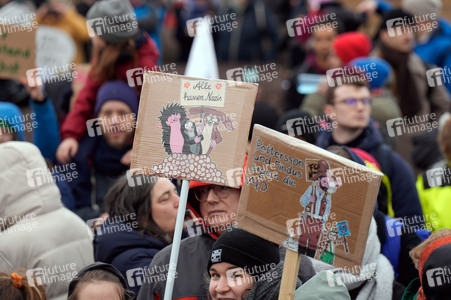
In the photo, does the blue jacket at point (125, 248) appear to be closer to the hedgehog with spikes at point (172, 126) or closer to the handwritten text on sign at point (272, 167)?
the hedgehog with spikes at point (172, 126)

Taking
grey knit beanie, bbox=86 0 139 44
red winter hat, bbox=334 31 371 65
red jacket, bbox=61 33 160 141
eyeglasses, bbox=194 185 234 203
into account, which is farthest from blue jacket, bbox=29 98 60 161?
red winter hat, bbox=334 31 371 65

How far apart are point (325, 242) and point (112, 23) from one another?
10.9 feet

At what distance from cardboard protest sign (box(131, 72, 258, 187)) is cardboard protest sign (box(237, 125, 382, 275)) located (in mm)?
240

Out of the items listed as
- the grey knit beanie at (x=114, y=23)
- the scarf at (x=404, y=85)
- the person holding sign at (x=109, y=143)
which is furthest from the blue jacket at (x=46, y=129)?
the scarf at (x=404, y=85)

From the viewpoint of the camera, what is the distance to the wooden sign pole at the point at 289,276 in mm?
3519

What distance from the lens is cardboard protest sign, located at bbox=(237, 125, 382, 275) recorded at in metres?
3.50

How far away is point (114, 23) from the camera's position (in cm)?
618

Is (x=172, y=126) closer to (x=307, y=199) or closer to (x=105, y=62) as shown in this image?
(x=307, y=199)

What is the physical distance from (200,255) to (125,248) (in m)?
0.63

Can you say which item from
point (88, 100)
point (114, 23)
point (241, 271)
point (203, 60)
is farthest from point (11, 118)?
point (203, 60)

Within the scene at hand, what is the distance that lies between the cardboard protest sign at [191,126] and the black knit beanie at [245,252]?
1.01 feet

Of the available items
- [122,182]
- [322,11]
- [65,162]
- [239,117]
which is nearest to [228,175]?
[239,117]

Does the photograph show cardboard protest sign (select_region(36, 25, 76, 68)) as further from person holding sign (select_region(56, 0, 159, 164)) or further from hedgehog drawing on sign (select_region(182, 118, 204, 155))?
hedgehog drawing on sign (select_region(182, 118, 204, 155))

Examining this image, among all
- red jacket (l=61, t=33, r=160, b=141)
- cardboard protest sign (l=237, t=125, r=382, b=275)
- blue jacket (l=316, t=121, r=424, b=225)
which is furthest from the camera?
red jacket (l=61, t=33, r=160, b=141)
